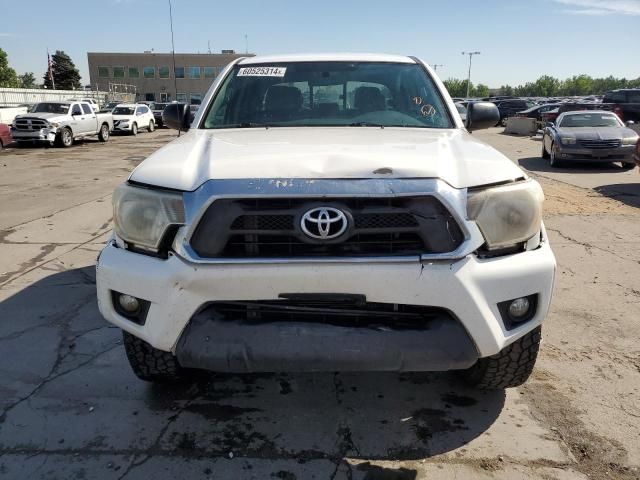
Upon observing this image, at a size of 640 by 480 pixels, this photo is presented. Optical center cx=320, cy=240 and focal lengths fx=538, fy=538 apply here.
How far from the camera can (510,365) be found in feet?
9.07

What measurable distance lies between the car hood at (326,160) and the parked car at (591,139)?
11.8 m

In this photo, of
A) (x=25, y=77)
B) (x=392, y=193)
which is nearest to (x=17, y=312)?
(x=392, y=193)

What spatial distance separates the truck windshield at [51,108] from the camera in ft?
70.6

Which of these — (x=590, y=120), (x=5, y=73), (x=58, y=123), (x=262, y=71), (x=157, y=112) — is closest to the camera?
(x=262, y=71)

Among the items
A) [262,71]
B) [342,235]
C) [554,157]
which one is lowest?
[554,157]

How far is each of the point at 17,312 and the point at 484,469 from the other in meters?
3.66

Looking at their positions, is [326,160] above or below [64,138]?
above

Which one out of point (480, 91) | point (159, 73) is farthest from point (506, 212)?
point (480, 91)

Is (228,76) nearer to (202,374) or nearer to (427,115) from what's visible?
(427,115)

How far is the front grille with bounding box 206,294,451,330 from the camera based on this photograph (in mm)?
2396

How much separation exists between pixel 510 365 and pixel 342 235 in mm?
1196

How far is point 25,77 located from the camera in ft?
347

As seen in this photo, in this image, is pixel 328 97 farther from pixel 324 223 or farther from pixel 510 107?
pixel 510 107

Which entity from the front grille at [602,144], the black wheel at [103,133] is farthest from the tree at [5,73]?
the front grille at [602,144]
